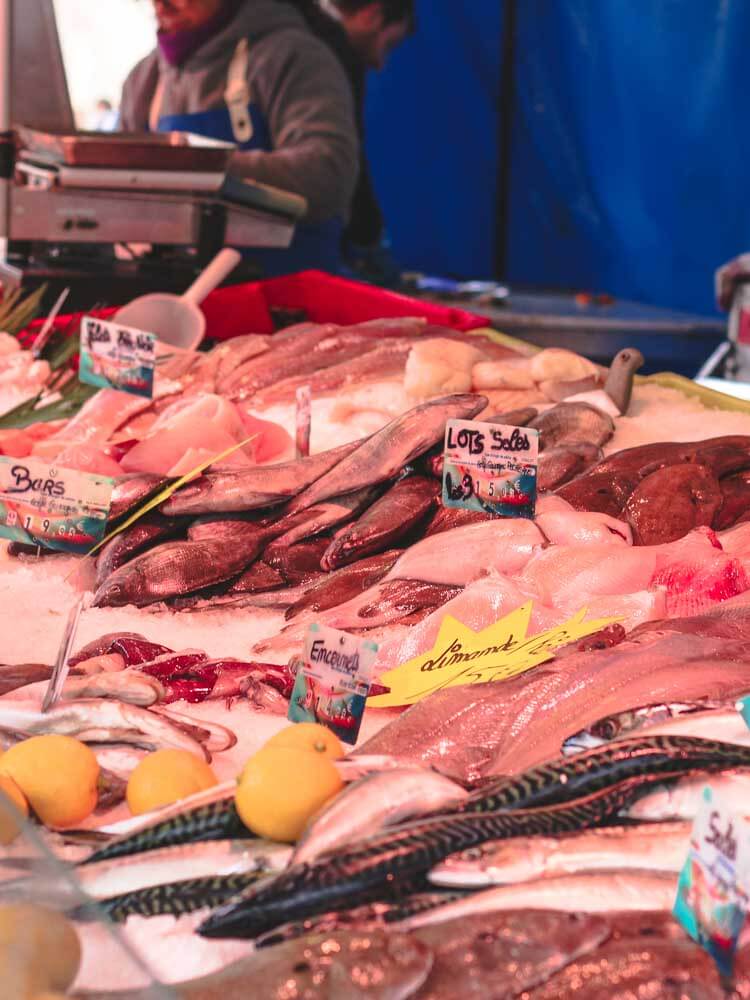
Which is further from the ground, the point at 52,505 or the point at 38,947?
the point at 38,947

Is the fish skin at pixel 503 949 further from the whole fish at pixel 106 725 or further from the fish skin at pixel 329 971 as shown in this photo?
the whole fish at pixel 106 725

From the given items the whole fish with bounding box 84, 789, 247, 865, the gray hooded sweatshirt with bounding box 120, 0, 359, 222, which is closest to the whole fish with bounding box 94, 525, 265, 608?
the whole fish with bounding box 84, 789, 247, 865

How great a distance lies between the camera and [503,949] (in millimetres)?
1134

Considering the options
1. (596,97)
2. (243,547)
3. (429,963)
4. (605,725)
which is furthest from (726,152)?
(429,963)

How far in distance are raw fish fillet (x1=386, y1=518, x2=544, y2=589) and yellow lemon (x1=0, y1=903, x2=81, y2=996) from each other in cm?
152

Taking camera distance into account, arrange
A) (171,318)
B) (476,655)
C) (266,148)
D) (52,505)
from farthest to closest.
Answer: (266,148) → (171,318) → (52,505) → (476,655)

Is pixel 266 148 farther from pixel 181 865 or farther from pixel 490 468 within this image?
pixel 181 865

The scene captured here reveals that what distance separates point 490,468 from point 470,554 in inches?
9.4

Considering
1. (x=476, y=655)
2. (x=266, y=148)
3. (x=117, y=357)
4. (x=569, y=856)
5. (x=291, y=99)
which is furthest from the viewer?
(x=266, y=148)

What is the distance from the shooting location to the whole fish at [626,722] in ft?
5.10

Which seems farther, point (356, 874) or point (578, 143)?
point (578, 143)

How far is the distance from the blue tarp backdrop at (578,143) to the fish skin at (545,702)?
6.86 m

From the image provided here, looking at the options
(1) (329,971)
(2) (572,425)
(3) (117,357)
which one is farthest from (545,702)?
(3) (117,357)

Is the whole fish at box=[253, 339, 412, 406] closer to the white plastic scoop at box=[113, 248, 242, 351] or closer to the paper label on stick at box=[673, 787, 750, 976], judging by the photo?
the white plastic scoop at box=[113, 248, 242, 351]
